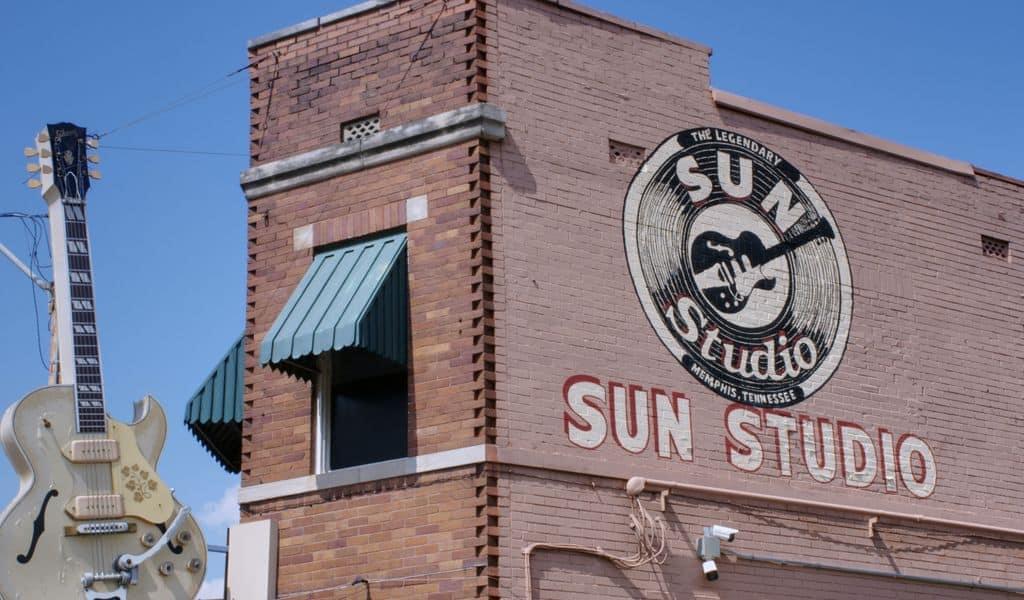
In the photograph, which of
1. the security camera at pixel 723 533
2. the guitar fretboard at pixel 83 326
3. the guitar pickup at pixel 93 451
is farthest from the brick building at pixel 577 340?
the guitar pickup at pixel 93 451

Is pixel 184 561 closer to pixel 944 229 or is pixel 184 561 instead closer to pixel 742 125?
pixel 742 125

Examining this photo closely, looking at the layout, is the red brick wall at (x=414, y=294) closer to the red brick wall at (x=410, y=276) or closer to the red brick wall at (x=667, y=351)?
the red brick wall at (x=410, y=276)

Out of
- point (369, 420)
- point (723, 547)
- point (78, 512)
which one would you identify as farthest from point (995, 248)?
point (78, 512)

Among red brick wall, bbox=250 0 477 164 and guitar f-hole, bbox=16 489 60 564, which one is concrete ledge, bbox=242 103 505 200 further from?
guitar f-hole, bbox=16 489 60 564

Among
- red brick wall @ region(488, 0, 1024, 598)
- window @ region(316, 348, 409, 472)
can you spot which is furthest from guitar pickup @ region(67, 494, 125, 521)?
red brick wall @ region(488, 0, 1024, 598)

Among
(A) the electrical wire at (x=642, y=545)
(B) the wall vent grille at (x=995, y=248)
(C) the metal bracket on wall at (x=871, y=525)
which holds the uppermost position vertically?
(B) the wall vent grille at (x=995, y=248)

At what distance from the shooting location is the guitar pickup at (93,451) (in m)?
15.5

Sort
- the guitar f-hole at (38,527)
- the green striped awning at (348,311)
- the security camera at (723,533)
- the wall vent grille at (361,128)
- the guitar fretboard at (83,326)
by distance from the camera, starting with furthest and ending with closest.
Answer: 1. the wall vent grille at (361,128)
2. the security camera at (723,533)
3. the green striped awning at (348,311)
4. the guitar fretboard at (83,326)
5. the guitar f-hole at (38,527)

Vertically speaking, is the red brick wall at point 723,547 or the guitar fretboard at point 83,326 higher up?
the guitar fretboard at point 83,326

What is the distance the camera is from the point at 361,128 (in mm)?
18234

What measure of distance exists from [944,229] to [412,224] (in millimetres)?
7710

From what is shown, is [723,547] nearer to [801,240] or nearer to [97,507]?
[801,240]

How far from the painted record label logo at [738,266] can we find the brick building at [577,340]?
0.12 feet

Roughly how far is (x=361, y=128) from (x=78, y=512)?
546 cm
